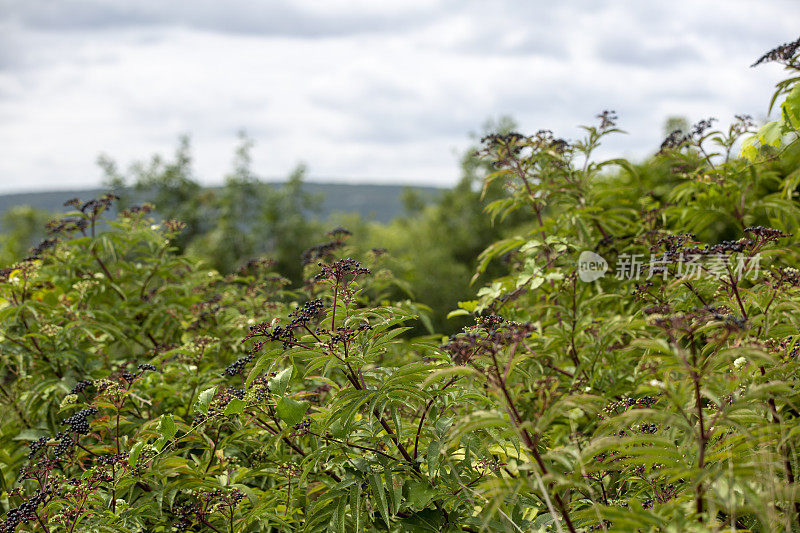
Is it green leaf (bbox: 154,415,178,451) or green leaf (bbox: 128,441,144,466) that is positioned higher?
green leaf (bbox: 154,415,178,451)

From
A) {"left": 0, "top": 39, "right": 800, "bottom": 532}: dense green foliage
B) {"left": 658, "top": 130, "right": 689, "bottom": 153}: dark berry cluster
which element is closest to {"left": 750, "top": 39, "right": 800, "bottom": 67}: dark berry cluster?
{"left": 0, "top": 39, "right": 800, "bottom": 532}: dense green foliage

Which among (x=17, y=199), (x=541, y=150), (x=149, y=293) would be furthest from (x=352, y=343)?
(x=17, y=199)

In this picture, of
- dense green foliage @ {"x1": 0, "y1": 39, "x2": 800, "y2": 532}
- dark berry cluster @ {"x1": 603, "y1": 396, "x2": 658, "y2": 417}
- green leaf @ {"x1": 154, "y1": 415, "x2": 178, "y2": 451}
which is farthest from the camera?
green leaf @ {"x1": 154, "y1": 415, "x2": 178, "y2": 451}

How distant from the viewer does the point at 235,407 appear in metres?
1.97

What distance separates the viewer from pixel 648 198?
3549 mm

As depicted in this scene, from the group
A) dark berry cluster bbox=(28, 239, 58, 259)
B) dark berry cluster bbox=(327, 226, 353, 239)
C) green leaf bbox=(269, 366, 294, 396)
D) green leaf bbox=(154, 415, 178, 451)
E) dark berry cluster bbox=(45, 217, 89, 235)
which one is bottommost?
green leaf bbox=(154, 415, 178, 451)

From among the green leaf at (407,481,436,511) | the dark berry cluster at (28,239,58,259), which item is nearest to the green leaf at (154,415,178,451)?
the green leaf at (407,481,436,511)

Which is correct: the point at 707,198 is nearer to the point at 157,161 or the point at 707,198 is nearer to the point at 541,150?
the point at 541,150

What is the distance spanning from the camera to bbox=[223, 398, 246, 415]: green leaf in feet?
6.41

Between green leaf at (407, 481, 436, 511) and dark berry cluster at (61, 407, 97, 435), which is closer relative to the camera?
green leaf at (407, 481, 436, 511)

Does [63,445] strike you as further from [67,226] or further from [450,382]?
[67,226]

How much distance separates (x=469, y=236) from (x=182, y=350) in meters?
28.4

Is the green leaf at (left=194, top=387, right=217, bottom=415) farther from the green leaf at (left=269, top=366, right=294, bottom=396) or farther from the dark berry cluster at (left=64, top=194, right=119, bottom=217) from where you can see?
the dark berry cluster at (left=64, top=194, right=119, bottom=217)

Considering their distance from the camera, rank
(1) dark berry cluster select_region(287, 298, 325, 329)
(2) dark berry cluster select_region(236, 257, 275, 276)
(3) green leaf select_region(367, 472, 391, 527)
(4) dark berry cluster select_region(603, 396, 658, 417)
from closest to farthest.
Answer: (3) green leaf select_region(367, 472, 391, 527) → (1) dark berry cluster select_region(287, 298, 325, 329) → (4) dark berry cluster select_region(603, 396, 658, 417) → (2) dark berry cluster select_region(236, 257, 275, 276)
